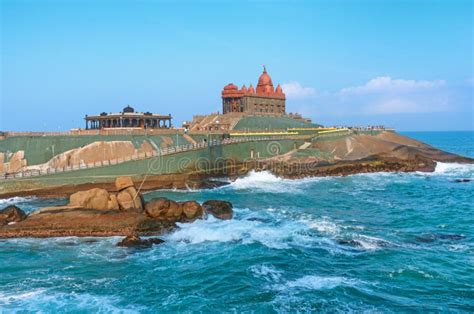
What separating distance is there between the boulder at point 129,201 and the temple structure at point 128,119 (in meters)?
37.6

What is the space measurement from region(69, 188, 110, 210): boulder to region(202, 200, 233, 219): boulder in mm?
7821

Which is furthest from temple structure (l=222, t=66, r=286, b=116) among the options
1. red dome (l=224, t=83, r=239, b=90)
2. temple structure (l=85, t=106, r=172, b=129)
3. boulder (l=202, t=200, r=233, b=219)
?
boulder (l=202, t=200, r=233, b=219)

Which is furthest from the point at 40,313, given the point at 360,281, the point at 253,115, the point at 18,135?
the point at 253,115

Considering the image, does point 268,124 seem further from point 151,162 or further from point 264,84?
point 151,162

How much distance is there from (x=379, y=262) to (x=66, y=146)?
153ft

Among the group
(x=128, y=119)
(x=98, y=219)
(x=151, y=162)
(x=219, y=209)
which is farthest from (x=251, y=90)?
(x=98, y=219)

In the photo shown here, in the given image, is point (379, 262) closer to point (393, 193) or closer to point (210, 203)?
point (210, 203)

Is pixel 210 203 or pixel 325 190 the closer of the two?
pixel 210 203

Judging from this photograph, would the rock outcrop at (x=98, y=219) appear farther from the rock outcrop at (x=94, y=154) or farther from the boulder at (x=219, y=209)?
the rock outcrop at (x=94, y=154)

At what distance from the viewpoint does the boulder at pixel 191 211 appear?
3441cm

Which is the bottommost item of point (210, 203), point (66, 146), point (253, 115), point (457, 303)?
point (457, 303)

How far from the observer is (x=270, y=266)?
2478 cm

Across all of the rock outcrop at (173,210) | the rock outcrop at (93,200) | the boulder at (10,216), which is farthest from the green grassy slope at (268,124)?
the boulder at (10,216)

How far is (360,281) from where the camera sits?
22.2 meters
